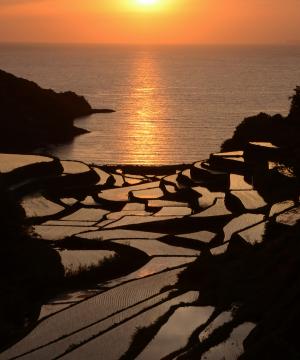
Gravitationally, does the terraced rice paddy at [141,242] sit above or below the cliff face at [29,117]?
above

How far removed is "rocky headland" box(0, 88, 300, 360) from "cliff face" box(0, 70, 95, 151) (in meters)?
37.1

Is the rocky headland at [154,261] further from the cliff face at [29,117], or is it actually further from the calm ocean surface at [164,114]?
the cliff face at [29,117]

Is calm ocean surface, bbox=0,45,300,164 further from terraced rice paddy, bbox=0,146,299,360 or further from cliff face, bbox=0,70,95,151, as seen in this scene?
terraced rice paddy, bbox=0,146,299,360

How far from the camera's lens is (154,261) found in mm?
22078

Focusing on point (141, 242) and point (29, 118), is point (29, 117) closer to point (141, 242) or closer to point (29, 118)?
point (29, 118)

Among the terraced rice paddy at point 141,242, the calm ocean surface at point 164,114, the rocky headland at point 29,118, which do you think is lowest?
the calm ocean surface at point 164,114

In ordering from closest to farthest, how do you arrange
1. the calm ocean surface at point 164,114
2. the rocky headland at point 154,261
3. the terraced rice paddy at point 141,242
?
the rocky headland at point 154,261 → the terraced rice paddy at point 141,242 → the calm ocean surface at point 164,114

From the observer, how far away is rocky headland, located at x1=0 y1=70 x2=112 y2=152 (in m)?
73.4

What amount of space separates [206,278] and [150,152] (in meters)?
49.7

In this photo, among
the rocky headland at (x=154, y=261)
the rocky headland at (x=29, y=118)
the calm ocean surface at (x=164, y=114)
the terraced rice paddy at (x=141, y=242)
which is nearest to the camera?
the rocky headland at (x=154, y=261)

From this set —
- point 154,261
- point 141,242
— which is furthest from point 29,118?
point 154,261

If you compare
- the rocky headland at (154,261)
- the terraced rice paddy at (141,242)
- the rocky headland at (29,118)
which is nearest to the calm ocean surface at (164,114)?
the rocky headland at (29,118)

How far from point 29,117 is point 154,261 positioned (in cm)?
6026

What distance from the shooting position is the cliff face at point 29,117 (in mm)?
73500
